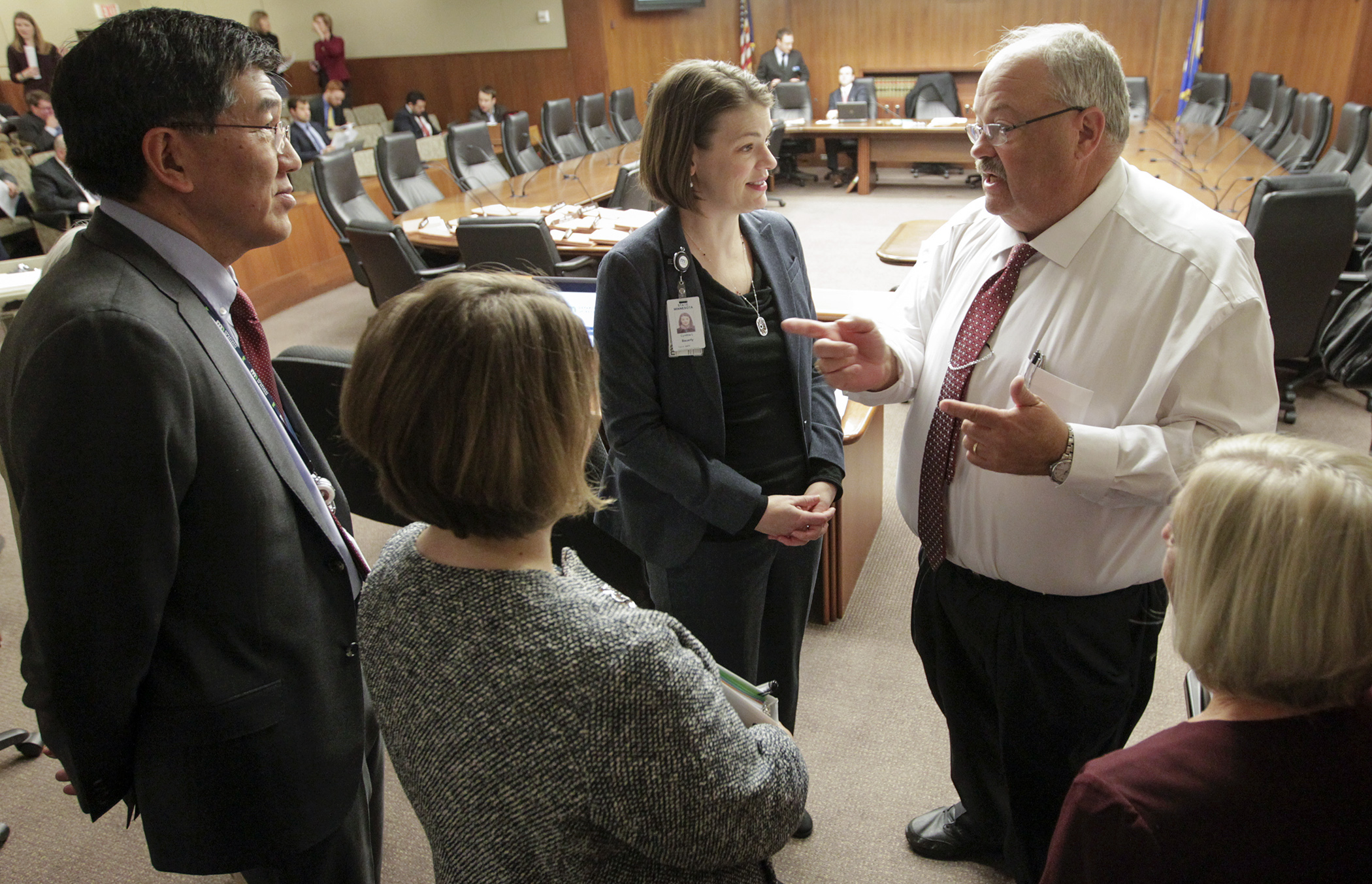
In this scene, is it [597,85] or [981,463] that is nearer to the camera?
[981,463]

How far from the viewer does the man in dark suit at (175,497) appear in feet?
3.25

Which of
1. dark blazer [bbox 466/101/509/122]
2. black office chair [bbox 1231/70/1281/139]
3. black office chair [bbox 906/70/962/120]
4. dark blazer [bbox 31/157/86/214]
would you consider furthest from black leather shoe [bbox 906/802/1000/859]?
dark blazer [bbox 466/101/509/122]

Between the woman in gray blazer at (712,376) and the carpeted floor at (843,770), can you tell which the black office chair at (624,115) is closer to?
the carpeted floor at (843,770)

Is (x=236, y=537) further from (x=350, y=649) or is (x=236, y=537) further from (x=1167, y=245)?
(x=1167, y=245)

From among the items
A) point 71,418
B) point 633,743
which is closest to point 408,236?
point 71,418

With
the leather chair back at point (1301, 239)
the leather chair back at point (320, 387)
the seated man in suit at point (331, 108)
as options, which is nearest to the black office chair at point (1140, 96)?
the leather chair back at point (1301, 239)

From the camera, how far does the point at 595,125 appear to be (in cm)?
923

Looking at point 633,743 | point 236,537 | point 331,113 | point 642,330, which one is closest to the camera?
point 633,743

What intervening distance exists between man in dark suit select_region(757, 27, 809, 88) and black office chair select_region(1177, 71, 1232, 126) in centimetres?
433

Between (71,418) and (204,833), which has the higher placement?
(71,418)

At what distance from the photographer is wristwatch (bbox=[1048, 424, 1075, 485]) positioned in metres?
1.25

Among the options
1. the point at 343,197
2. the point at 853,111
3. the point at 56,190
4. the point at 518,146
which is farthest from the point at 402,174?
the point at 853,111

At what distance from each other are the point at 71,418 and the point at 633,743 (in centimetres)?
73

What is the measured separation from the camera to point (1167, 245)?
129 cm
